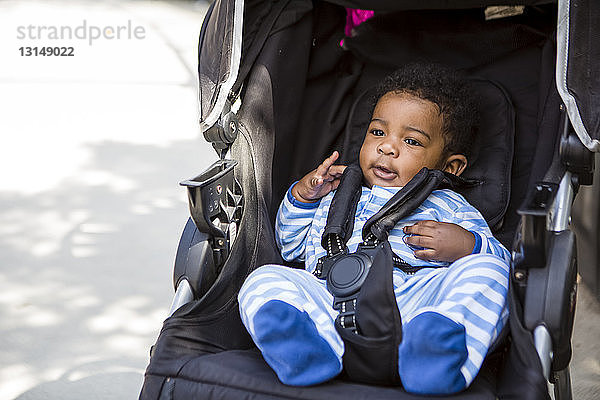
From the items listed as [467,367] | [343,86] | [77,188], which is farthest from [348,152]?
[77,188]

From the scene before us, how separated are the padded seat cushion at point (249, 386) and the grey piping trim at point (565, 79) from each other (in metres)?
0.49

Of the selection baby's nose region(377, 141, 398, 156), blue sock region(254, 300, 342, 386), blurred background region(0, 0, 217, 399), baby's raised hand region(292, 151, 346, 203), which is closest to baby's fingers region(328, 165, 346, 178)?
baby's raised hand region(292, 151, 346, 203)

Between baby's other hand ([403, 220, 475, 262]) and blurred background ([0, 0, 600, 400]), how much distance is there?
75 centimetres

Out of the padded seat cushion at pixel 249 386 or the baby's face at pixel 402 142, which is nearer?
the padded seat cushion at pixel 249 386

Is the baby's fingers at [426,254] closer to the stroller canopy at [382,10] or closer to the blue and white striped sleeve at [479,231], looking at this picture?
the blue and white striped sleeve at [479,231]

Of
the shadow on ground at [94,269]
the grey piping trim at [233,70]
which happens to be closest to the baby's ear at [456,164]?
the grey piping trim at [233,70]

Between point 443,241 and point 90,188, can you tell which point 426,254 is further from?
point 90,188

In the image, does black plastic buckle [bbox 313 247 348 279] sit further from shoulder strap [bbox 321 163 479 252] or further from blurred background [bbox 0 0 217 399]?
blurred background [bbox 0 0 217 399]

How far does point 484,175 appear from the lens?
196 centimetres

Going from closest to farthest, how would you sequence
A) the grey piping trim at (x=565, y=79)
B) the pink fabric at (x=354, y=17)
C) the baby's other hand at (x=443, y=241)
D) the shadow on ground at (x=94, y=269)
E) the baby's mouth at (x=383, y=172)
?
the grey piping trim at (x=565, y=79), the baby's other hand at (x=443, y=241), the baby's mouth at (x=383, y=172), the pink fabric at (x=354, y=17), the shadow on ground at (x=94, y=269)

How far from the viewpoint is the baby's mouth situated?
1846 mm

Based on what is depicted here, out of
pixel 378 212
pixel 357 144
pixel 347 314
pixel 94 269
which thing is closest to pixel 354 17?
pixel 357 144

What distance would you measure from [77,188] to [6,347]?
49.8 inches

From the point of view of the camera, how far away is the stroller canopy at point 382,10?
1.51 meters
